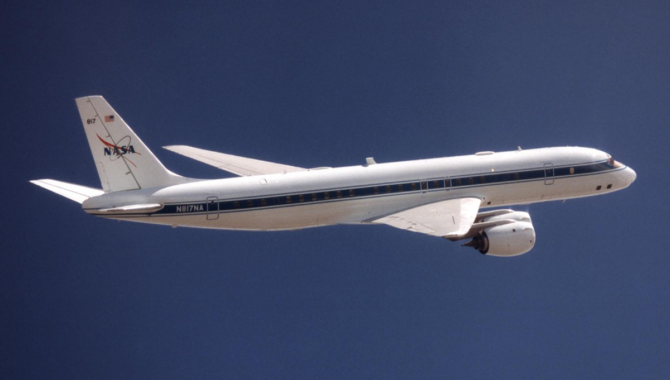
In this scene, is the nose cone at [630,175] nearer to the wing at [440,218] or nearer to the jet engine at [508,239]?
the jet engine at [508,239]

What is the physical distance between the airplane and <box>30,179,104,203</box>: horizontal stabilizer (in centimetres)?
5

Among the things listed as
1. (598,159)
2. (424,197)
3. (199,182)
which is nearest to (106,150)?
(199,182)

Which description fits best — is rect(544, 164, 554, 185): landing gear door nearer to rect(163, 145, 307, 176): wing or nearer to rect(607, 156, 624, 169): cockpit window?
rect(607, 156, 624, 169): cockpit window

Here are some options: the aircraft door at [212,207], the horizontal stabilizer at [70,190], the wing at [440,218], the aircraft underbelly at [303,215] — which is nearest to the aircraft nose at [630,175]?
the wing at [440,218]

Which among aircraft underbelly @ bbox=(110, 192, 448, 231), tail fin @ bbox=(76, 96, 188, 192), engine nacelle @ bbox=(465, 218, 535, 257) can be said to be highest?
tail fin @ bbox=(76, 96, 188, 192)

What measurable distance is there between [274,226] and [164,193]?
19.6ft

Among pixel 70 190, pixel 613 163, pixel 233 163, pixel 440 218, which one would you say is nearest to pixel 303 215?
pixel 440 218

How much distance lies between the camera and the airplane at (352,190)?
42281 mm

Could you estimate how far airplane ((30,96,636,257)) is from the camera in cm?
4228

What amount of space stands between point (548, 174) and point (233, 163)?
60.5 feet

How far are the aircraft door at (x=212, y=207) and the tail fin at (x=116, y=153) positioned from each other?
6.58 ft

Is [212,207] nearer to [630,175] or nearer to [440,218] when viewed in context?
[440,218]

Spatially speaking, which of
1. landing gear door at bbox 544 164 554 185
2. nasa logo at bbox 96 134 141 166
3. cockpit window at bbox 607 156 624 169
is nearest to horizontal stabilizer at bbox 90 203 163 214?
nasa logo at bbox 96 134 141 166

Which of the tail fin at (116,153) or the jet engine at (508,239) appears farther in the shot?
the jet engine at (508,239)
